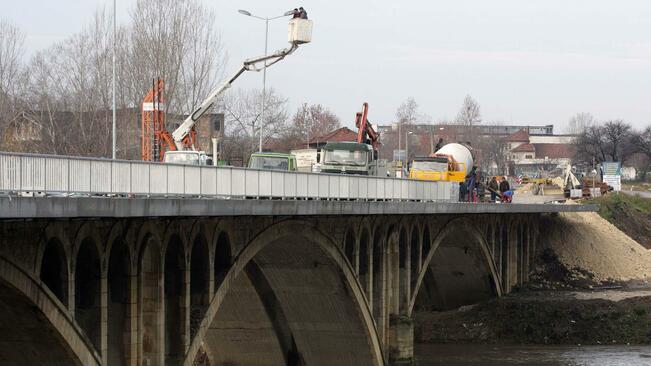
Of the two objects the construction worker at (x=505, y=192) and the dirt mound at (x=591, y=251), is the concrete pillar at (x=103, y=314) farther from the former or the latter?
the dirt mound at (x=591, y=251)

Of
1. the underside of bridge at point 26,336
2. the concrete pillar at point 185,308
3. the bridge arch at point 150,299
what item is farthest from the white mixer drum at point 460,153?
the underside of bridge at point 26,336

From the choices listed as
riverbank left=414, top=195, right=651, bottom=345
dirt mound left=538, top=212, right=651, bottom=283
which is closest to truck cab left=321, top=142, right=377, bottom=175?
riverbank left=414, top=195, right=651, bottom=345

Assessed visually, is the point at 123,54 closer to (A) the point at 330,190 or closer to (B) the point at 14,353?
(A) the point at 330,190

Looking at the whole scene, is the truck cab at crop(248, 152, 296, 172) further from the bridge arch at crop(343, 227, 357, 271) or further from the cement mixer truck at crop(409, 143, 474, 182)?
the cement mixer truck at crop(409, 143, 474, 182)

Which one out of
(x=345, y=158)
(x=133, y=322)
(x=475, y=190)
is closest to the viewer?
(x=133, y=322)

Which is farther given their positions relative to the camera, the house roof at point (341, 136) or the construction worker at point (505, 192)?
the house roof at point (341, 136)

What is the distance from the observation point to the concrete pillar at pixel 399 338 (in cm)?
4488

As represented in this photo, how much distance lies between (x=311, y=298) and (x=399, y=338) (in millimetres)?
5569

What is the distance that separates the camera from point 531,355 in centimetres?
5253

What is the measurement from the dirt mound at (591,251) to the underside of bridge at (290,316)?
3206cm

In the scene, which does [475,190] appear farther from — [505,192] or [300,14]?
[300,14]

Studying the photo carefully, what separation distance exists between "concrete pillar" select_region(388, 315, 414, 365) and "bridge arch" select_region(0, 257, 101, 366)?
25448 millimetres

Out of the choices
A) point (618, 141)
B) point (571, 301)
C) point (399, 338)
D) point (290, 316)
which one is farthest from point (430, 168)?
point (618, 141)

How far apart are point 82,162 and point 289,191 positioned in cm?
1214
